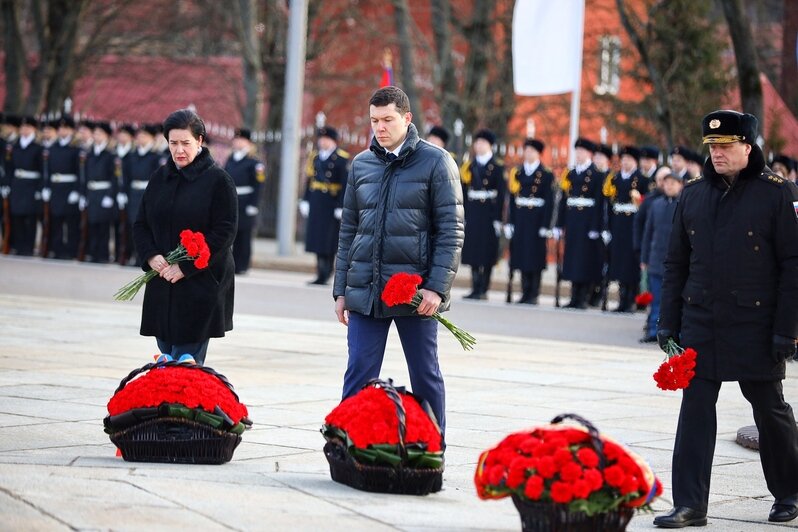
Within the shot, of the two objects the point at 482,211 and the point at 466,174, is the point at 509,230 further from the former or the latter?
the point at 466,174

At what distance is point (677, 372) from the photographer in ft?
24.8

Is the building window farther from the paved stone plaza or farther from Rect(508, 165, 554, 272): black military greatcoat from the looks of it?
the paved stone plaza

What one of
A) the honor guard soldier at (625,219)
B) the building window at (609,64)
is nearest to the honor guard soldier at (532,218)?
the honor guard soldier at (625,219)

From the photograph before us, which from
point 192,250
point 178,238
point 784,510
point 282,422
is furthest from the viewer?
point 282,422

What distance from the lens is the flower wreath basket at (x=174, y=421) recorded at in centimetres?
812

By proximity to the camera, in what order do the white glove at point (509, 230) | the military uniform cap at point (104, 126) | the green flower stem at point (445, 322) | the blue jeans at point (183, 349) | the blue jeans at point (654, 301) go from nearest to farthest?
the green flower stem at point (445, 322) → the blue jeans at point (183, 349) → the blue jeans at point (654, 301) → the white glove at point (509, 230) → the military uniform cap at point (104, 126)

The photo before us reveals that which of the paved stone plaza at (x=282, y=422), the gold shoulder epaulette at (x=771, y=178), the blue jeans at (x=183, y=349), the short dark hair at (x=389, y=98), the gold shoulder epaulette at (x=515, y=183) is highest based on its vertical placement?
the short dark hair at (x=389, y=98)

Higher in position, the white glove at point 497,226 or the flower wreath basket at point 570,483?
the white glove at point 497,226

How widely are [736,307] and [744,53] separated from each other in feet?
52.2

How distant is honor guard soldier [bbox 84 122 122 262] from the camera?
82.8 ft

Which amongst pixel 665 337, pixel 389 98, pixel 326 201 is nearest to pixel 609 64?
pixel 326 201

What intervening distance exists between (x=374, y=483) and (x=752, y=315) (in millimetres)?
1986

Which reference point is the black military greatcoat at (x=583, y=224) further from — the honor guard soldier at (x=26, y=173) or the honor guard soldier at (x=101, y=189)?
the honor guard soldier at (x=26, y=173)

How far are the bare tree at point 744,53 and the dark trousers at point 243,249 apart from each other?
7.51 meters
